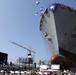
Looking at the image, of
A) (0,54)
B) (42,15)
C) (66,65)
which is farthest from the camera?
(0,54)

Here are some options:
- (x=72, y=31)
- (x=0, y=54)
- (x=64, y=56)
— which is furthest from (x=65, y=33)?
(x=0, y=54)

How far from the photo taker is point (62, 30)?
62.3 metres

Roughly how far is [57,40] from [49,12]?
7.75 m

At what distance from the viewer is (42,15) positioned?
64062mm

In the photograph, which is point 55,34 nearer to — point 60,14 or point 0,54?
point 60,14

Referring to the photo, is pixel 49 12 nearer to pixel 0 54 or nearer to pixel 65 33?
pixel 65 33

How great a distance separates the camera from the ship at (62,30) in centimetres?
6100

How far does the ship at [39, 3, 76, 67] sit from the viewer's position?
61.0 m

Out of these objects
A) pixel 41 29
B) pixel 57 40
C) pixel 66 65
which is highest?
pixel 41 29

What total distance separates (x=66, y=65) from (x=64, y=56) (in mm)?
3867

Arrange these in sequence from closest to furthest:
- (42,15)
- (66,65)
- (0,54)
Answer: (66,65)
(42,15)
(0,54)

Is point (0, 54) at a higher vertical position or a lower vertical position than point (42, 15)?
lower

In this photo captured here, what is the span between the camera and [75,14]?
6109 centimetres

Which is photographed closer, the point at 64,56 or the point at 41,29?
the point at 64,56
